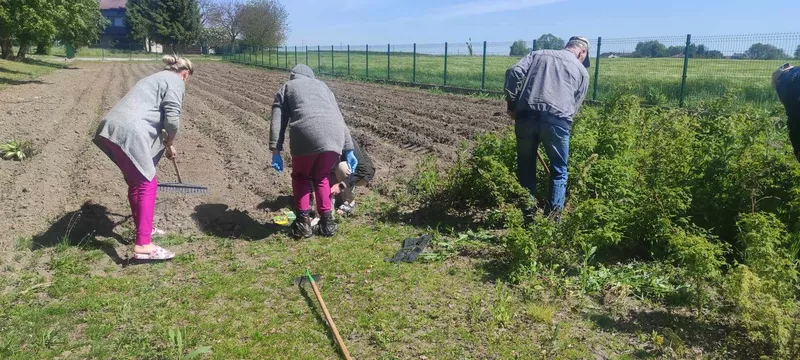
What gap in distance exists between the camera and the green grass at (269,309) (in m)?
3.22

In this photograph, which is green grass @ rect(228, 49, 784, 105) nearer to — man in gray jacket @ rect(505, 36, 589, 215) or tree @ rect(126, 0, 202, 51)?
man in gray jacket @ rect(505, 36, 589, 215)

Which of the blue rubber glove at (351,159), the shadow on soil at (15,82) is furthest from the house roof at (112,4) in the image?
the blue rubber glove at (351,159)

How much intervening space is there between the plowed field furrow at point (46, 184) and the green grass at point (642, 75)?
6.25m

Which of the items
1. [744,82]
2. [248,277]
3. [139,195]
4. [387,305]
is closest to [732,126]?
[387,305]

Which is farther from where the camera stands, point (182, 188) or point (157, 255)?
point (182, 188)

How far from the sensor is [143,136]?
14.2 feet

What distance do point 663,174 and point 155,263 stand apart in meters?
3.99

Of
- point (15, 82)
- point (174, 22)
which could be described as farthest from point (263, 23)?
point (15, 82)

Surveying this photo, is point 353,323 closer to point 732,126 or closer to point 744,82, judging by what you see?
point 732,126

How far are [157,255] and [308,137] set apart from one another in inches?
59.2

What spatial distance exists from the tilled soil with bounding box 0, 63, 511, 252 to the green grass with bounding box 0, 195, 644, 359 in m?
0.77

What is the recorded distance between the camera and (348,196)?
5859mm

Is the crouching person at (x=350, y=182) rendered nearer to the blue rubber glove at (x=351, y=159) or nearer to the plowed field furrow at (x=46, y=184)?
the blue rubber glove at (x=351, y=159)

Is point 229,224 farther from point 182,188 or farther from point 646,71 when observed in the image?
point 646,71
